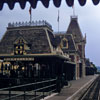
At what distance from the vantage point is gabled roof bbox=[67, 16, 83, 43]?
5954 cm

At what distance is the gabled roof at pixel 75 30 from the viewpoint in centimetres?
5954

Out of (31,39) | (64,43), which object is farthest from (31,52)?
(64,43)

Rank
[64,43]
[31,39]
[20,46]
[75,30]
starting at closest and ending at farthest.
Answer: [20,46], [31,39], [64,43], [75,30]

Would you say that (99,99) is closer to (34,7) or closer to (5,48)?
(34,7)

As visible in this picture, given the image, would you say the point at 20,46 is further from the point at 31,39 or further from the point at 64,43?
the point at 64,43

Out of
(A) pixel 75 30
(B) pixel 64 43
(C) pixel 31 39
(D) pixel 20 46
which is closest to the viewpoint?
(D) pixel 20 46

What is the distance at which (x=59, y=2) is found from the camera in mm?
4051

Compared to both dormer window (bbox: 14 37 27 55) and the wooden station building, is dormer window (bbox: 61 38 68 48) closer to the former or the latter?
the wooden station building

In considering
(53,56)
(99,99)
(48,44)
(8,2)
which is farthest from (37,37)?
(8,2)

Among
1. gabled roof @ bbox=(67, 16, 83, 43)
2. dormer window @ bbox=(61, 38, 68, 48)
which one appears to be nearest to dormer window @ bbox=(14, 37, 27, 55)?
dormer window @ bbox=(61, 38, 68, 48)

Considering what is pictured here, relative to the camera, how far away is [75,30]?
62844mm

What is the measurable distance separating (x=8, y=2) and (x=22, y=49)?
26510 mm

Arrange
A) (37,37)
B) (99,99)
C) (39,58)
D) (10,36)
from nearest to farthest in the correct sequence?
(99,99) → (39,58) → (37,37) → (10,36)

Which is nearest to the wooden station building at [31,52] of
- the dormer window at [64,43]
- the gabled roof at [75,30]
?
the dormer window at [64,43]
